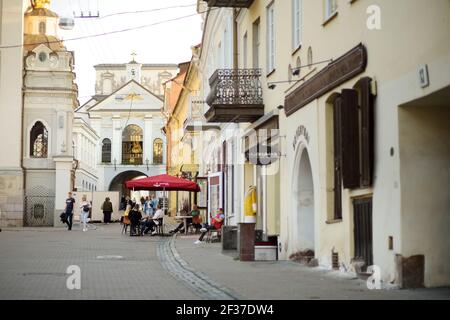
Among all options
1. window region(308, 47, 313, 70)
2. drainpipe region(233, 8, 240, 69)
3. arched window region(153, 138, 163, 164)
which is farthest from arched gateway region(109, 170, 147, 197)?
window region(308, 47, 313, 70)

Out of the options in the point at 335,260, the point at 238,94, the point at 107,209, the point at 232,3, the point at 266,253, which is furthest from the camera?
the point at 107,209

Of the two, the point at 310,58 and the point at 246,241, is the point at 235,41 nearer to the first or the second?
the point at 310,58

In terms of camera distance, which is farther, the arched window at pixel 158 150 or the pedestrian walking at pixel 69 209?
the arched window at pixel 158 150

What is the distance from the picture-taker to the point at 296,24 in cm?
1906

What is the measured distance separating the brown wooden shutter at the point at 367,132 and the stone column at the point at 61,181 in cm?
3263

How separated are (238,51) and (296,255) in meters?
9.52

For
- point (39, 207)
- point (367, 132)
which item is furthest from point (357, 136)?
point (39, 207)

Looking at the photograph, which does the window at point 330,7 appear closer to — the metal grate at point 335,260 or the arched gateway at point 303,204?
the arched gateway at point 303,204

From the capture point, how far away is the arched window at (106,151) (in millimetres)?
94750

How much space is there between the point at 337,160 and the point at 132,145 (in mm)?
80059

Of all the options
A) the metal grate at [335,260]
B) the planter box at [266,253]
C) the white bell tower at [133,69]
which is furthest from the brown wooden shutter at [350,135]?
the white bell tower at [133,69]

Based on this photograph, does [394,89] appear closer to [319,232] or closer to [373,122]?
[373,122]

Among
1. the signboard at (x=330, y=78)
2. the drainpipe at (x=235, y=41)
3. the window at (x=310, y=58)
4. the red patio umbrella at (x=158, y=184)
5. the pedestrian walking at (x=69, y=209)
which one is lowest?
the pedestrian walking at (x=69, y=209)

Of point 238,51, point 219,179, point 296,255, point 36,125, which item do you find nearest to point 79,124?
point 36,125
